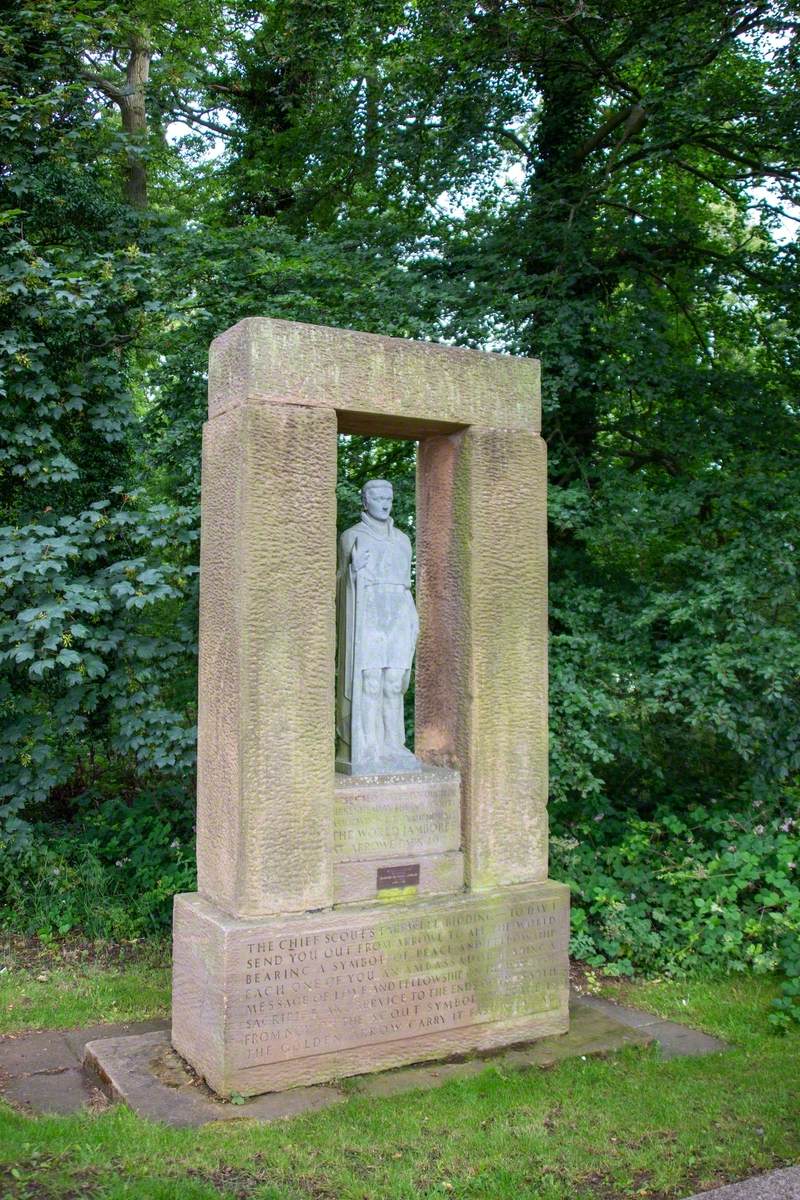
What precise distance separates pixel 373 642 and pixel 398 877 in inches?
43.8

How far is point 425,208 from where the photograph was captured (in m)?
8.91

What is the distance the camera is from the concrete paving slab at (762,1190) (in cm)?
312

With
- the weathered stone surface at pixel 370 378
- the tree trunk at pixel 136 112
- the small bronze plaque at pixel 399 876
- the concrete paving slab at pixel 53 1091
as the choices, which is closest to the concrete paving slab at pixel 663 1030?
the small bronze plaque at pixel 399 876

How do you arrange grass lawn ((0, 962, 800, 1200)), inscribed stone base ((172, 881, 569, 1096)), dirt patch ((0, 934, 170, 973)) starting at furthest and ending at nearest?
1. dirt patch ((0, 934, 170, 973))
2. inscribed stone base ((172, 881, 569, 1096))
3. grass lawn ((0, 962, 800, 1200))

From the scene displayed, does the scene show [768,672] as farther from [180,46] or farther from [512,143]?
[180,46]

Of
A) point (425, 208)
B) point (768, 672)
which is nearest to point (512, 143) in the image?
point (425, 208)

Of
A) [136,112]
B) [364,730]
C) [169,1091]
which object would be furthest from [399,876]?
[136,112]

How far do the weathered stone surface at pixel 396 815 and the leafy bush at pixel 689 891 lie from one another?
5.83ft

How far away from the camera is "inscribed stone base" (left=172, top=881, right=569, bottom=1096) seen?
13.8 feet

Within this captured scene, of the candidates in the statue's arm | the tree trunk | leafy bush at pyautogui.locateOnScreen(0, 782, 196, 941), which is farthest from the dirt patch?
the tree trunk

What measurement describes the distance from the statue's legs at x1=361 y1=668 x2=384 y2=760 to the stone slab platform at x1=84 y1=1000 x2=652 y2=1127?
4.75ft

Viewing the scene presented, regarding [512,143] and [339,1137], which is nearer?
[339,1137]

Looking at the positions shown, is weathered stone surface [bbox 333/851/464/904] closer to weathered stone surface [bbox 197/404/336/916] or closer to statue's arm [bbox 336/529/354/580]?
weathered stone surface [bbox 197/404/336/916]

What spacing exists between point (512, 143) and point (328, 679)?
20.2ft
